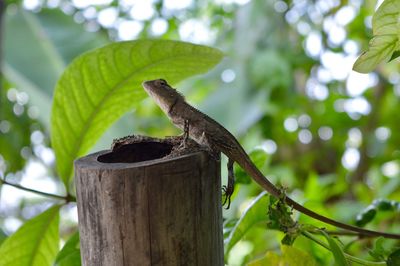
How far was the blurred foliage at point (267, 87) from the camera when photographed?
200 cm

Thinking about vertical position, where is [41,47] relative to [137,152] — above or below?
above

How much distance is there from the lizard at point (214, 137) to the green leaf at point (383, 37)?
0.17m

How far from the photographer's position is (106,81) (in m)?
0.89

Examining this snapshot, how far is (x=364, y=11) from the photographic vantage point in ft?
8.03

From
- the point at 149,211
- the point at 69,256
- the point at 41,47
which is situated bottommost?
the point at 69,256

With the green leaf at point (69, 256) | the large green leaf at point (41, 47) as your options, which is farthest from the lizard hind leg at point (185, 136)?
the large green leaf at point (41, 47)

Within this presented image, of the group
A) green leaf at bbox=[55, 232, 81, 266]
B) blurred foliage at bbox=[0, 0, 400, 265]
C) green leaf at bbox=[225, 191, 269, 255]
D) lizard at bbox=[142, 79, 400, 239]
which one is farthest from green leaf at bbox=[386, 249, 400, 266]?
blurred foliage at bbox=[0, 0, 400, 265]

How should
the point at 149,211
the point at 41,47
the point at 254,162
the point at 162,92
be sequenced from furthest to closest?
the point at 41,47 < the point at 254,162 < the point at 162,92 < the point at 149,211

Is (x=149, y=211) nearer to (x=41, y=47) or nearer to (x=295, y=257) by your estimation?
(x=295, y=257)

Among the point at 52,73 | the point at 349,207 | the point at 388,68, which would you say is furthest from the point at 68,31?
the point at 388,68

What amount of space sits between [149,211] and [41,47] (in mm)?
1451

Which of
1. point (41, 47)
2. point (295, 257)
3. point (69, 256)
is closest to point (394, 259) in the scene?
point (295, 257)

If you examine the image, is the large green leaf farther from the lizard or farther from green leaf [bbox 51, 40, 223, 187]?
the lizard

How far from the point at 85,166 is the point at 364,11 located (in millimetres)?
2047
